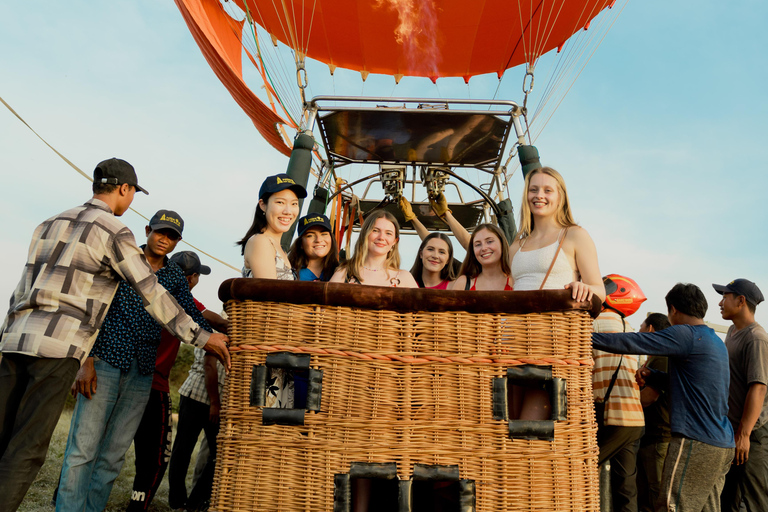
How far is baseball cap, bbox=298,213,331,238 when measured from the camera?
100 inches

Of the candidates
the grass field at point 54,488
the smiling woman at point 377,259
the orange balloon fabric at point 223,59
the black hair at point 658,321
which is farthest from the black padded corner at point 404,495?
the orange balloon fabric at point 223,59

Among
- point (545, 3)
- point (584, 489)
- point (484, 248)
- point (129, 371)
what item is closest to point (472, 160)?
point (484, 248)

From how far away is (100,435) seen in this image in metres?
2.13

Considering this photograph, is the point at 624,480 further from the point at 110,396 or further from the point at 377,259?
the point at 110,396

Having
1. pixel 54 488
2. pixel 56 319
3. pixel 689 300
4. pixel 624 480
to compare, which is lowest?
pixel 54 488

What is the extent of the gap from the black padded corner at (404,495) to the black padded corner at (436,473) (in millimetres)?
24

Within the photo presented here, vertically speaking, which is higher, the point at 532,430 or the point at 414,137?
the point at 414,137

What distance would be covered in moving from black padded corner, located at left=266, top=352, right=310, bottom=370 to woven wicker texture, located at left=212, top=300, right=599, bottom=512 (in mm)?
17

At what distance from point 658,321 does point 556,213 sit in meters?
1.59

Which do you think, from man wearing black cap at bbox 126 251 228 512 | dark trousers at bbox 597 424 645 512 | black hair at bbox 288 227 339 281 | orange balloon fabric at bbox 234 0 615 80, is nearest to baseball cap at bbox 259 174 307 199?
black hair at bbox 288 227 339 281

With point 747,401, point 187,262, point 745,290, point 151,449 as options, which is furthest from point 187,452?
point 745,290

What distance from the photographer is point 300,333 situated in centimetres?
132

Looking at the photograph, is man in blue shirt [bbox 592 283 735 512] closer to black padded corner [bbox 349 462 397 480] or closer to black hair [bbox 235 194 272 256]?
black padded corner [bbox 349 462 397 480]

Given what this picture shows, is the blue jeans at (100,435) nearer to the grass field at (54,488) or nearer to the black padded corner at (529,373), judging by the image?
the grass field at (54,488)
